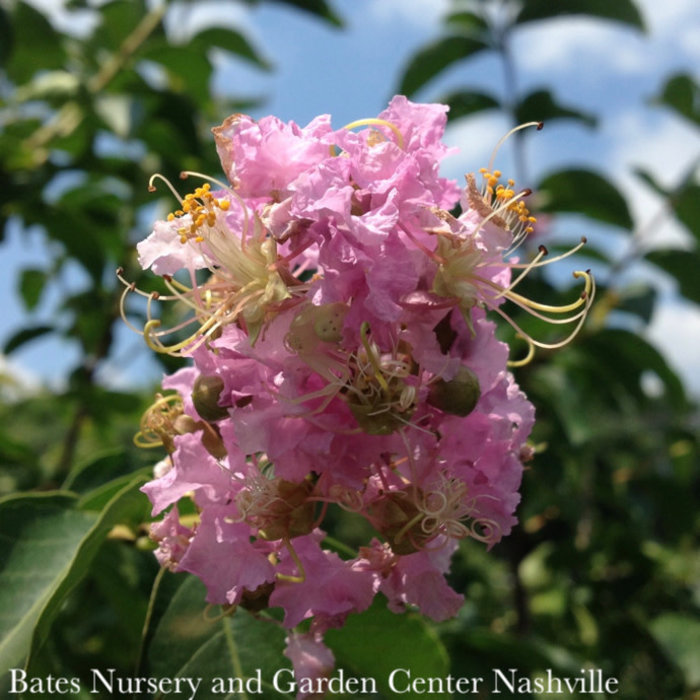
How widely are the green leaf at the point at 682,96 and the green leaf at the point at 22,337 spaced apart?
2.48 meters

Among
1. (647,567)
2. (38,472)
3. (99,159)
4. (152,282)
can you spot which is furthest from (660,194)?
(38,472)

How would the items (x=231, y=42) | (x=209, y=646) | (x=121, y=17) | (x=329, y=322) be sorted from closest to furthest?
(x=329, y=322) < (x=209, y=646) < (x=121, y=17) < (x=231, y=42)

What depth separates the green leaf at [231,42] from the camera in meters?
3.06

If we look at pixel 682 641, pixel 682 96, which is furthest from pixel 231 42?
pixel 682 641

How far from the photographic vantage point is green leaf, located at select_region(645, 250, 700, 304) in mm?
2672

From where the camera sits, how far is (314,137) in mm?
1098

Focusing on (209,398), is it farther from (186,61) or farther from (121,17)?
(121,17)

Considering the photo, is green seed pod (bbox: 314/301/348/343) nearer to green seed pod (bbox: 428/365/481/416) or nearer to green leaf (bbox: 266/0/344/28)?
green seed pod (bbox: 428/365/481/416)

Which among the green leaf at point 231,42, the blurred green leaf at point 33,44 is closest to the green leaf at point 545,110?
the green leaf at point 231,42

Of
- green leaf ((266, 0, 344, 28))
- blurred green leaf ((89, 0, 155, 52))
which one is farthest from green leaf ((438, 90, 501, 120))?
blurred green leaf ((89, 0, 155, 52))

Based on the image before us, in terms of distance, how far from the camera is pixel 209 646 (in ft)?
4.06

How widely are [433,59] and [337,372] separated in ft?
6.47

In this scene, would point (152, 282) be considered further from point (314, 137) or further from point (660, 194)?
point (660, 194)

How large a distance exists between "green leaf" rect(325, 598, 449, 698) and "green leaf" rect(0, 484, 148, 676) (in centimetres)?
42
